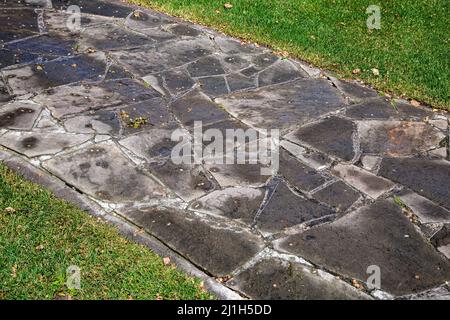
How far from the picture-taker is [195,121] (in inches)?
242

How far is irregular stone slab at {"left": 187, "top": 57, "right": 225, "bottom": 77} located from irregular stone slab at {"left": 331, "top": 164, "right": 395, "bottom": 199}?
7.94ft

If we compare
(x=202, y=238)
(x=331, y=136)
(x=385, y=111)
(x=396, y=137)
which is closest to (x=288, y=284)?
(x=202, y=238)

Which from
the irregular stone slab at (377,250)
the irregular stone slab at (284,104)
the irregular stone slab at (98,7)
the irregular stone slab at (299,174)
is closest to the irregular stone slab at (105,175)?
the irregular stone slab at (299,174)

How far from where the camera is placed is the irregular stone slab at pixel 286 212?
4.72 meters

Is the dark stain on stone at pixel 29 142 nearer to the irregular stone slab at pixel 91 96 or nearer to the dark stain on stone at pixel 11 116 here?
the dark stain on stone at pixel 11 116

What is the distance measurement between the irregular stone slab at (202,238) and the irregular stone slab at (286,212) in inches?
8.7

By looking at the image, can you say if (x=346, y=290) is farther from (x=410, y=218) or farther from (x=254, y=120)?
(x=254, y=120)

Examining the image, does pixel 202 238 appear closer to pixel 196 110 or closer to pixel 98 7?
pixel 196 110

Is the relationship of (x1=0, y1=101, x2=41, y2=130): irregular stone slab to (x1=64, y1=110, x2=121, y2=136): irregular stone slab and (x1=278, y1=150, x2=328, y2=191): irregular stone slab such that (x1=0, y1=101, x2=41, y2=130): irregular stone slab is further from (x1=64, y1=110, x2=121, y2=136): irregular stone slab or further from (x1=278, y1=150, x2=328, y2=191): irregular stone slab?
(x1=278, y1=150, x2=328, y2=191): irregular stone slab

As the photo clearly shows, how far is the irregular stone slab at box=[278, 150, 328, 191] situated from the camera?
525 centimetres

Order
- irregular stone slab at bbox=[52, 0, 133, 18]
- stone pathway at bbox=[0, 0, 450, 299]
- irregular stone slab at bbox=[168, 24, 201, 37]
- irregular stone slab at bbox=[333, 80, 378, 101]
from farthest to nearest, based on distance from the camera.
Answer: irregular stone slab at bbox=[52, 0, 133, 18] < irregular stone slab at bbox=[168, 24, 201, 37] < irregular stone slab at bbox=[333, 80, 378, 101] < stone pathway at bbox=[0, 0, 450, 299]

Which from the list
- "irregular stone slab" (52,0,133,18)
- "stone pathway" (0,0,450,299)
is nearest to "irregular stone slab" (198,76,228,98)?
"stone pathway" (0,0,450,299)

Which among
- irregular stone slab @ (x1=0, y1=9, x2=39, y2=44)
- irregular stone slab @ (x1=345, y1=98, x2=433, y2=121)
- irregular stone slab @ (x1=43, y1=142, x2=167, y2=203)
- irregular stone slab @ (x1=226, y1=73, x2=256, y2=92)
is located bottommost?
irregular stone slab @ (x1=0, y1=9, x2=39, y2=44)
